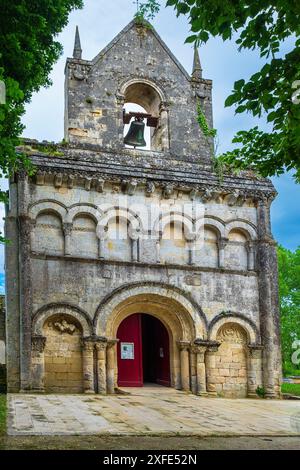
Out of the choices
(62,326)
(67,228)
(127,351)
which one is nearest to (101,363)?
(62,326)

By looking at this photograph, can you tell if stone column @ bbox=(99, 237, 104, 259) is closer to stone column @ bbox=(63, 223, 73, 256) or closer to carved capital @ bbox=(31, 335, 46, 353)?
stone column @ bbox=(63, 223, 73, 256)

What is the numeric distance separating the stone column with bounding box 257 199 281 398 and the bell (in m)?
4.60

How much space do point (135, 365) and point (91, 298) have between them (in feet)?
9.96

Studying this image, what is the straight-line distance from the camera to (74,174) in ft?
64.5

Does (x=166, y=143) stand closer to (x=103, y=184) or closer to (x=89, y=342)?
(x=103, y=184)

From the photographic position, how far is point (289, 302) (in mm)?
42312

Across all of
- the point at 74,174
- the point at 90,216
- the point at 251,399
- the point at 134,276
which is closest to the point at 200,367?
the point at 251,399

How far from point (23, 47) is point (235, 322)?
11416 mm

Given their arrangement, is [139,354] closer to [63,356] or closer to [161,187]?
[63,356]

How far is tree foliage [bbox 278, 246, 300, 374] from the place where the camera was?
4031 centimetres

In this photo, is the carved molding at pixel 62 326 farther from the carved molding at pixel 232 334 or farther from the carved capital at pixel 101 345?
the carved molding at pixel 232 334

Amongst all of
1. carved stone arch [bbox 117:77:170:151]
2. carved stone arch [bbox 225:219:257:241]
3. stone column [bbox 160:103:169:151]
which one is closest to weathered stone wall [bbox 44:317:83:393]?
carved stone arch [bbox 225:219:257:241]

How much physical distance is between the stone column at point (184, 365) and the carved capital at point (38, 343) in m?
4.64

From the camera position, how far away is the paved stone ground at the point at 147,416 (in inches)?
460
